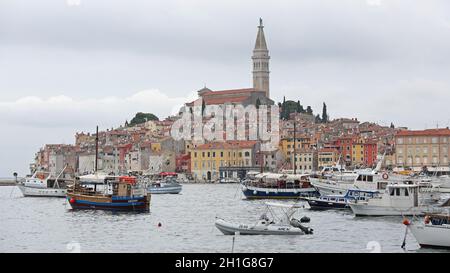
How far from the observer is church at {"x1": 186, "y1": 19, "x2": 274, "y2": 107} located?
148250 millimetres

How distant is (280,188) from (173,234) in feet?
80.6

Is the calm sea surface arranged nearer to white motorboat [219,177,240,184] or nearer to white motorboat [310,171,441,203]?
white motorboat [310,171,441,203]

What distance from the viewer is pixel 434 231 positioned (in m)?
26.7

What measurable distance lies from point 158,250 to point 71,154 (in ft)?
356

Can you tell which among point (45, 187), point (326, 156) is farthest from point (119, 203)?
point (326, 156)

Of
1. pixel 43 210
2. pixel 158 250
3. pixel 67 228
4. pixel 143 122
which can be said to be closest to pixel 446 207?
pixel 158 250

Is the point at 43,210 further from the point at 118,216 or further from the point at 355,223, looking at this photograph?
the point at 355,223

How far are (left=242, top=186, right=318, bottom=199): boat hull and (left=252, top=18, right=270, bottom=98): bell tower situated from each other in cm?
10300

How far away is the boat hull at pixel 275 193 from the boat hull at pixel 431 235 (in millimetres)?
27519

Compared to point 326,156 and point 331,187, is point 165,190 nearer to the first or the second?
point 331,187

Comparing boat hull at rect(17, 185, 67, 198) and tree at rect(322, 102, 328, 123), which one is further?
tree at rect(322, 102, 328, 123)

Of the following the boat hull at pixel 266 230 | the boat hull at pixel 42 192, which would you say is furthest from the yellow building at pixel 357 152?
the boat hull at pixel 266 230

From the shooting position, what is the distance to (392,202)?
127 feet

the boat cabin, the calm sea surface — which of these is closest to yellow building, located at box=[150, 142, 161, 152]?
the boat cabin
